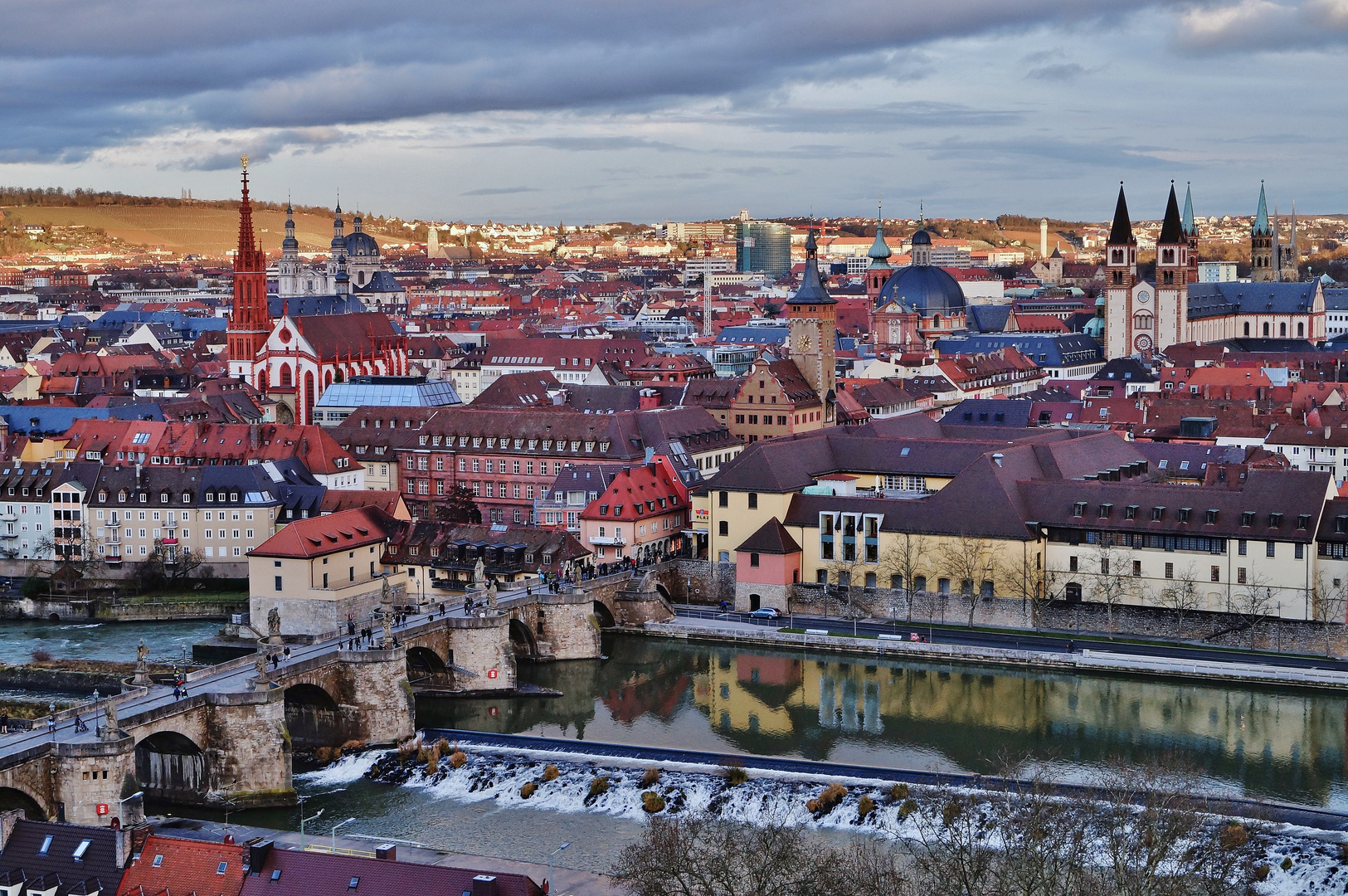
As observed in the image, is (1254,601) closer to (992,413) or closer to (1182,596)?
(1182,596)

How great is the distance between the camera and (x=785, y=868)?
111 feet

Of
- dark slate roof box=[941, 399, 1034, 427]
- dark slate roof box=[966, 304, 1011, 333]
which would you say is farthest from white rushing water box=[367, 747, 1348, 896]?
dark slate roof box=[966, 304, 1011, 333]

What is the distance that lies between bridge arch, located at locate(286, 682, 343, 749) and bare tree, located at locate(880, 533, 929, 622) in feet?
65.1

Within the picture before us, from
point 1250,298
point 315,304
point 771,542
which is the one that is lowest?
point 771,542

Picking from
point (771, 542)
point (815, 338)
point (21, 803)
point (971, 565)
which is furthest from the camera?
point (815, 338)

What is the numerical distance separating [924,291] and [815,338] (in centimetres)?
5412

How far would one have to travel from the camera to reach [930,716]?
51656 mm

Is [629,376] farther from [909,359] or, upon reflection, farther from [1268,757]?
[1268,757]

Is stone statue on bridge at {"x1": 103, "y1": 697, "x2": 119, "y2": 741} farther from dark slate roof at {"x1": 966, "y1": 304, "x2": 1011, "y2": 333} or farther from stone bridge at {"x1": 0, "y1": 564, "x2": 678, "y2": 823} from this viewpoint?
dark slate roof at {"x1": 966, "y1": 304, "x2": 1011, "y2": 333}

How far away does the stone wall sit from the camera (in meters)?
55.4

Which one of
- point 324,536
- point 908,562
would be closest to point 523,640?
point 324,536

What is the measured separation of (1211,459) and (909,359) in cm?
4357

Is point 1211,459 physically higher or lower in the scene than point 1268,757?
higher

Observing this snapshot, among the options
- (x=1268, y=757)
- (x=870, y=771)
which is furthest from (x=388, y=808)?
(x=1268, y=757)
